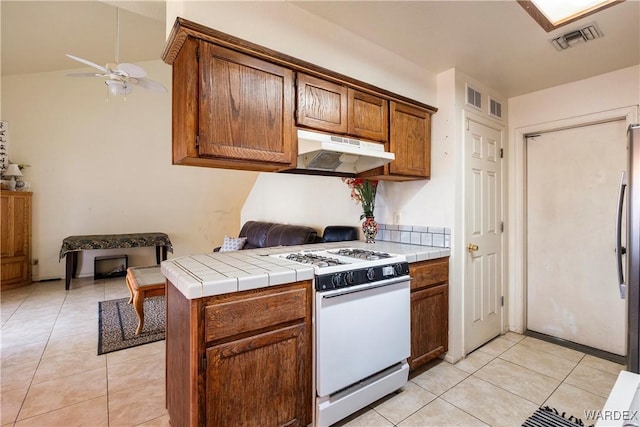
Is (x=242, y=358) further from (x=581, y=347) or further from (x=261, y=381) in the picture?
(x=581, y=347)

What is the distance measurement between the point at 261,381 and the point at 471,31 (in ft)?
7.85

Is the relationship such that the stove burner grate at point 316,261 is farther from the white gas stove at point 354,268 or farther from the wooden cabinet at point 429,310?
the wooden cabinet at point 429,310

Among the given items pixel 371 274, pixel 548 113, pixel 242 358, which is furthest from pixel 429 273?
pixel 548 113

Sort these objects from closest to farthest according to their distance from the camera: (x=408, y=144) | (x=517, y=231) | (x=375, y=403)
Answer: (x=375, y=403)
(x=408, y=144)
(x=517, y=231)

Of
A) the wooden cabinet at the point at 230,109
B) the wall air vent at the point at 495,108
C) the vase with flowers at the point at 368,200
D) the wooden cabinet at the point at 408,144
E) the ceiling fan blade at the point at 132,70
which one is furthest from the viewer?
the ceiling fan blade at the point at 132,70

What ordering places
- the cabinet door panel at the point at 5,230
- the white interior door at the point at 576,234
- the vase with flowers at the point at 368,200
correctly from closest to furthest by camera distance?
the white interior door at the point at 576,234 → the vase with flowers at the point at 368,200 → the cabinet door panel at the point at 5,230

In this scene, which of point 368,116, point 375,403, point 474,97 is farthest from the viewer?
point 474,97

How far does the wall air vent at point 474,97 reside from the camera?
2.57m

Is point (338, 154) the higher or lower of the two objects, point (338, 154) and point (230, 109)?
the lower

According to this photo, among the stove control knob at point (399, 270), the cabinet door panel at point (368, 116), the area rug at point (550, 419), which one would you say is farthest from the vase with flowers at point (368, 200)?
the area rug at point (550, 419)

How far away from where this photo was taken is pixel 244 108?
158 centimetres

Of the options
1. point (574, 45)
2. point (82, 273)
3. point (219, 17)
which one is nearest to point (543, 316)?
point (574, 45)

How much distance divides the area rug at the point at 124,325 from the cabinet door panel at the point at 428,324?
2327mm

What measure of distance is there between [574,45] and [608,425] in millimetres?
2309
